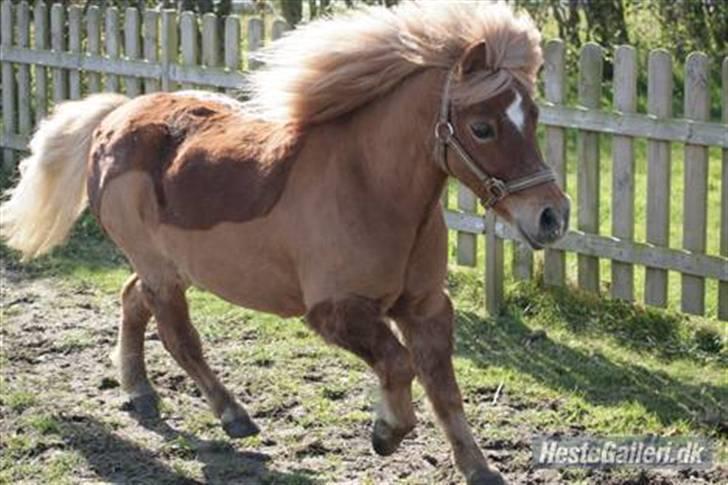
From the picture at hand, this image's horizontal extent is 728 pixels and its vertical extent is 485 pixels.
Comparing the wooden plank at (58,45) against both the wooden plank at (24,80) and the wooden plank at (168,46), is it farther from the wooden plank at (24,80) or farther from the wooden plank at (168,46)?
the wooden plank at (168,46)

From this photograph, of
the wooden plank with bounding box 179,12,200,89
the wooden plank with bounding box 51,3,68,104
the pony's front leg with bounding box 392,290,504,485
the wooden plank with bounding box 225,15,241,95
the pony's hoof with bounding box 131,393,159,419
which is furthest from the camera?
the wooden plank with bounding box 51,3,68,104

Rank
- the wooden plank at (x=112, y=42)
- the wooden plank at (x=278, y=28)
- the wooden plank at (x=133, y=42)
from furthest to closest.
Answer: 1. the wooden plank at (x=112, y=42)
2. the wooden plank at (x=133, y=42)
3. the wooden plank at (x=278, y=28)

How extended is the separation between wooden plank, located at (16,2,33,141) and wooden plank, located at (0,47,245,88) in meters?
0.09

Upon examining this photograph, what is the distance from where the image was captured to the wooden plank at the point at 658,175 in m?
7.98

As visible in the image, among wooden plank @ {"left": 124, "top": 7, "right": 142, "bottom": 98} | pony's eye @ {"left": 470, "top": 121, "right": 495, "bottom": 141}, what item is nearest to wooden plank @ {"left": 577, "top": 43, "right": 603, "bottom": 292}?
pony's eye @ {"left": 470, "top": 121, "right": 495, "bottom": 141}

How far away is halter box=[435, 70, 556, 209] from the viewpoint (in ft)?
17.4

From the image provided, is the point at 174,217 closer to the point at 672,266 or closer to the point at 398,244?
the point at 398,244

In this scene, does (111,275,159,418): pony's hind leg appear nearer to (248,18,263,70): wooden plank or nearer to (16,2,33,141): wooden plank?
(248,18,263,70): wooden plank

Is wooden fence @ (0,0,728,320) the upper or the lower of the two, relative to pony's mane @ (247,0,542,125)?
lower

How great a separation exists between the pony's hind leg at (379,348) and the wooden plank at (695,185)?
285 centimetres

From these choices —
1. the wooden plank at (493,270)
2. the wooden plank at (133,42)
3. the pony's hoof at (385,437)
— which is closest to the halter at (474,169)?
the pony's hoof at (385,437)

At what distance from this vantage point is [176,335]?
6766 mm

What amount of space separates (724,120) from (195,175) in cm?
292

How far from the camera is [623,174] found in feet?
27.3
